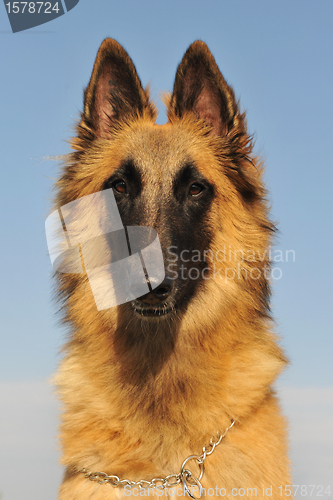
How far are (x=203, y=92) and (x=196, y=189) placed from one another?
1.16m

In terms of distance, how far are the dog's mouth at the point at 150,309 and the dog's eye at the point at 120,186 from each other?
1.22 metres

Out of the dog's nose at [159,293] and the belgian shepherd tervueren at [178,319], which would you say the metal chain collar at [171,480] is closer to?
the belgian shepherd tervueren at [178,319]

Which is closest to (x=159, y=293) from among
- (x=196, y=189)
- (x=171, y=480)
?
(x=196, y=189)

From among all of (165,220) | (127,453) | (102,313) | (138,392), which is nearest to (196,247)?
(165,220)

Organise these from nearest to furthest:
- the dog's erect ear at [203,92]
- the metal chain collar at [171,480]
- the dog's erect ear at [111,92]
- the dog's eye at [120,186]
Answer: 1. the metal chain collar at [171,480]
2. the dog's eye at [120,186]
3. the dog's erect ear at [203,92]
4. the dog's erect ear at [111,92]

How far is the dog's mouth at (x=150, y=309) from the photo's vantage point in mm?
4072

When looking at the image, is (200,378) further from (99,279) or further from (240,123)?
(240,123)

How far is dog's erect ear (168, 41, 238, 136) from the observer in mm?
4820

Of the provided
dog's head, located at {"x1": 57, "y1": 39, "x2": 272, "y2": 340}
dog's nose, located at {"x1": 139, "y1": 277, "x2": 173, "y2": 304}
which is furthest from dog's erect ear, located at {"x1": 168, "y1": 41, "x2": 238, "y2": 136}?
dog's nose, located at {"x1": 139, "y1": 277, "x2": 173, "y2": 304}

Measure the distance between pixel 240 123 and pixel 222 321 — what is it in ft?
7.11

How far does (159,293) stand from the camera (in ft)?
13.0

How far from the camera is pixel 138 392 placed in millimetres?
4246

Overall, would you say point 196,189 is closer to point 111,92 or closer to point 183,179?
point 183,179

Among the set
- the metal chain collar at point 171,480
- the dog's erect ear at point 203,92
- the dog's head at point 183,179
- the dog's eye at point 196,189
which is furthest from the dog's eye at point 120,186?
the metal chain collar at point 171,480
